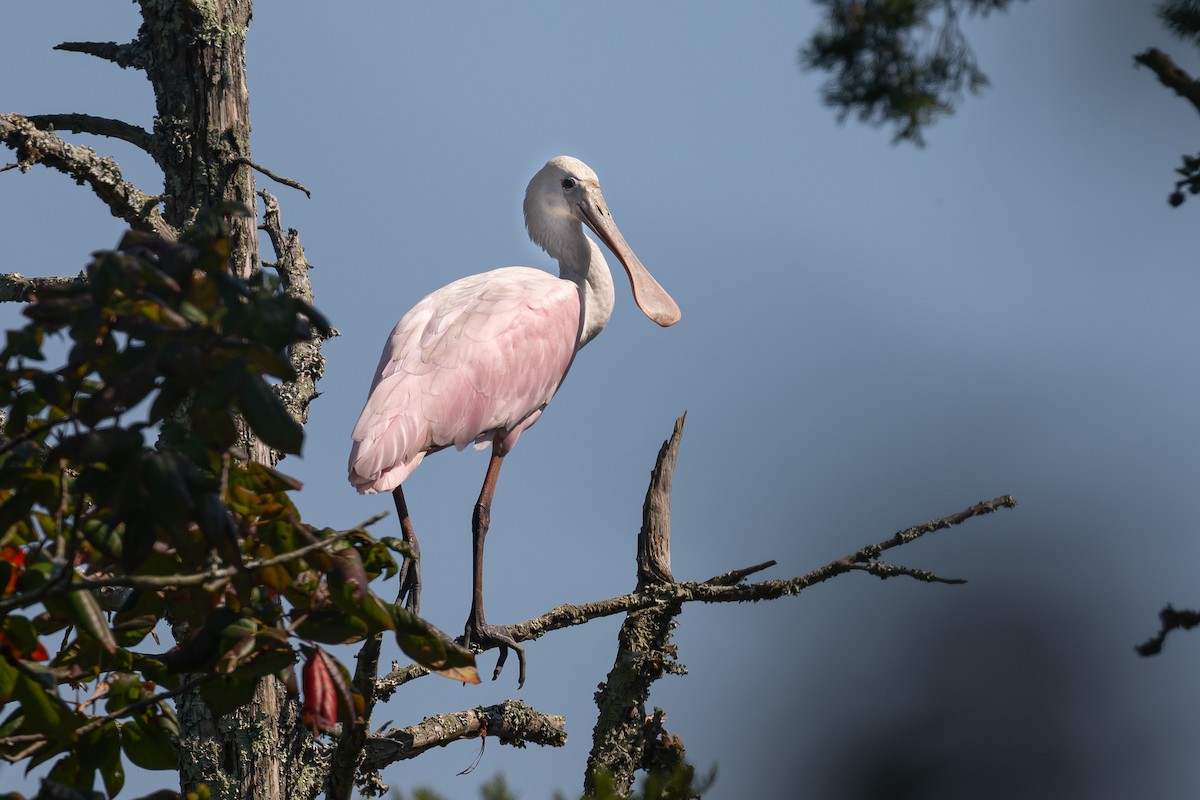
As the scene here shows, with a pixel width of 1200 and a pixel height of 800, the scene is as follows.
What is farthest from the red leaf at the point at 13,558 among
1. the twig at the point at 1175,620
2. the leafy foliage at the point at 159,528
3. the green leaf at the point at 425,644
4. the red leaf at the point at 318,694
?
the twig at the point at 1175,620

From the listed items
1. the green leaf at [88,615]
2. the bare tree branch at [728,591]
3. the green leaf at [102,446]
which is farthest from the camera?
the bare tree branch at [728,591]

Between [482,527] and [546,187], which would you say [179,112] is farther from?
[546,187]

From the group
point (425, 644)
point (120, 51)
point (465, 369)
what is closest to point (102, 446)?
point (425, 644)

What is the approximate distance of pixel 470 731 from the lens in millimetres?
5512

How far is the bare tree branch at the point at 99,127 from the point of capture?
537 centimetres

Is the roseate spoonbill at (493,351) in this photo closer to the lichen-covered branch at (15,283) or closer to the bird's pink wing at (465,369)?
the bird's pink wing at (465,369)

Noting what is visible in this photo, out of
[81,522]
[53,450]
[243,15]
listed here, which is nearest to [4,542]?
[81,522]

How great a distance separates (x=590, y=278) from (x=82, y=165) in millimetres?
3251

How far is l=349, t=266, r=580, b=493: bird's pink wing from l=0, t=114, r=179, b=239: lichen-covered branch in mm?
1273

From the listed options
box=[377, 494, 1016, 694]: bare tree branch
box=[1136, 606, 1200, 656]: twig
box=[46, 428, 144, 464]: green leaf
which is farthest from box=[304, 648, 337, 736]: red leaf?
box=[377, 494, 1016, 694]: bare tree branch

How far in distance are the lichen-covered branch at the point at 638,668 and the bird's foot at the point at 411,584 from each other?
2.60ft

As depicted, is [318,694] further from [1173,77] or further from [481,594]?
[481,594]

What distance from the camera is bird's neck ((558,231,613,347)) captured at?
7773mm

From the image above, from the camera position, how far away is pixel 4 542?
8.57ft
